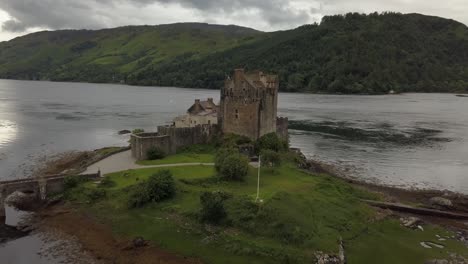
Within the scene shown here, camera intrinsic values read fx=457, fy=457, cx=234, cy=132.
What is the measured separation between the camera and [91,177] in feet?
149

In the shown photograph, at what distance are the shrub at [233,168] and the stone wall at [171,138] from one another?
1192 centimetres

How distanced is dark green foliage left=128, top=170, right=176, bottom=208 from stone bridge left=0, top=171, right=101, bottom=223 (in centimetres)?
816

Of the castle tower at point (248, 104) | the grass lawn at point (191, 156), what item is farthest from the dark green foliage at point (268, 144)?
the grass lawn at point (191, 156)

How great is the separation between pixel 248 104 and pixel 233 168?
1594 cm

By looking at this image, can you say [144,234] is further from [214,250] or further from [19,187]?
[19,187]

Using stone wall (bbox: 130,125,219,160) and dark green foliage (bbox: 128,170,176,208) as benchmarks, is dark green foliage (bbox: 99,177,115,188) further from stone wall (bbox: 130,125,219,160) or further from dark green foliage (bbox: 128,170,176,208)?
stone wall (bbox: 130,125,219,160)

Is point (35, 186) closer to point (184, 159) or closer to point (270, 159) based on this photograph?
point (184, 159)

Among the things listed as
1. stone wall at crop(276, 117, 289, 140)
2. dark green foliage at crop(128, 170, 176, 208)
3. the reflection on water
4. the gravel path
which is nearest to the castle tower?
stone wall at crop(276, 117, 289, 140)

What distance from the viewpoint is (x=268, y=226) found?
112 ft

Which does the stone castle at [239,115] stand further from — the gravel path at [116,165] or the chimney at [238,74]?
the gravel path at [116,165]

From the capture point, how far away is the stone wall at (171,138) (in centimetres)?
5244

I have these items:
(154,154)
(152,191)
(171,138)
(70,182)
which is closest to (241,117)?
(171,138)

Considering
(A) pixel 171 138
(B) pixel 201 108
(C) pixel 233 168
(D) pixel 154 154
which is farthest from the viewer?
(B) pixel 201 108

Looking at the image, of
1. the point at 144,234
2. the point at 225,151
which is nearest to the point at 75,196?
the point at 144,234
